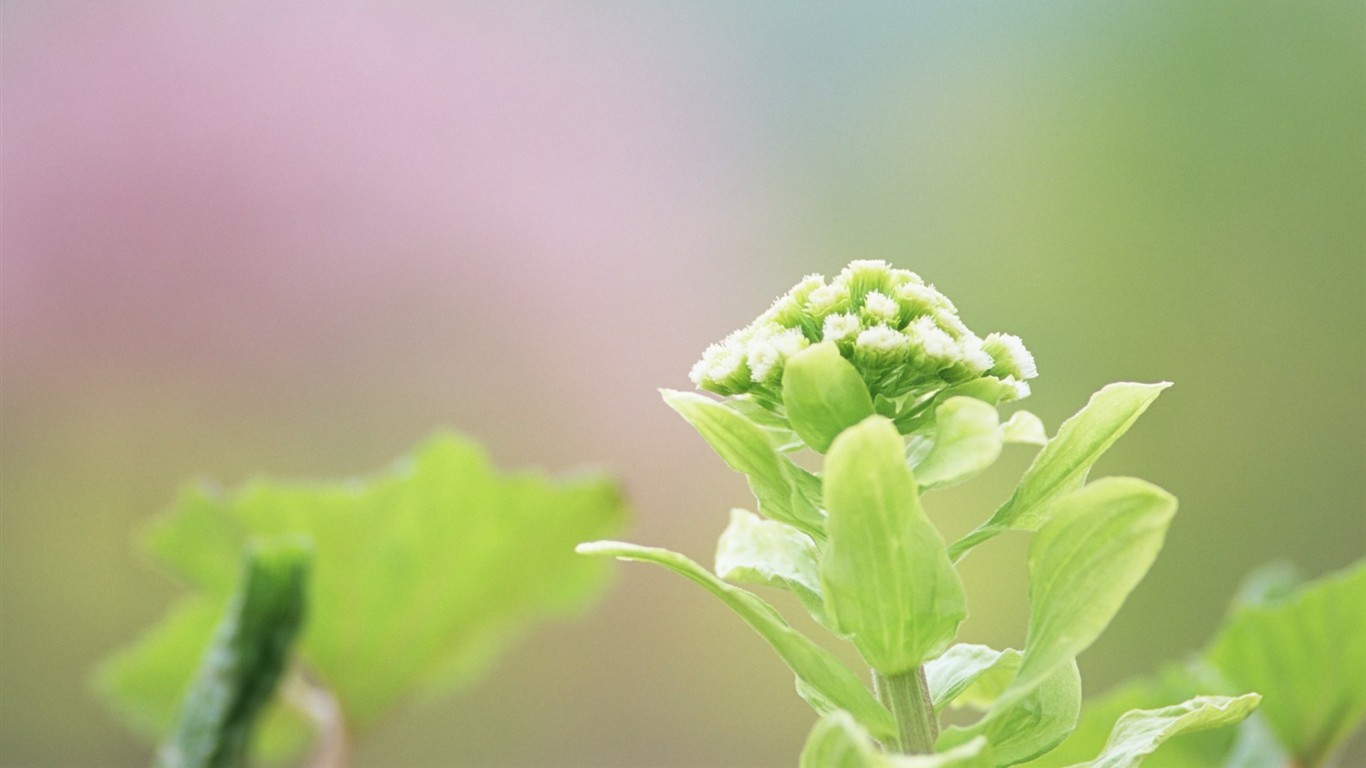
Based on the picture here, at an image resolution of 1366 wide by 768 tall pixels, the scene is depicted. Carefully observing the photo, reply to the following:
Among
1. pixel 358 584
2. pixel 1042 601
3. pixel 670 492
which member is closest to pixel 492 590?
pixel 358 584

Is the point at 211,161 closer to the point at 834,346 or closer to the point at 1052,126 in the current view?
the point at 1052,126

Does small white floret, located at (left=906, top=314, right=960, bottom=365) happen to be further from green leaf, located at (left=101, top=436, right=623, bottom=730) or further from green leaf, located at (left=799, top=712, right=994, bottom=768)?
green leaf, located at (left=101, top=436, right=623, bottom=730)

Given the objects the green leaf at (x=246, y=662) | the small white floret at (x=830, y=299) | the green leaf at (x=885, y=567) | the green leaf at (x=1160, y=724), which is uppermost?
the green leaf at (x=246, y=662)

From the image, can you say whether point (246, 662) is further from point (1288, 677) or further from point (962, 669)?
point (1288, 677)

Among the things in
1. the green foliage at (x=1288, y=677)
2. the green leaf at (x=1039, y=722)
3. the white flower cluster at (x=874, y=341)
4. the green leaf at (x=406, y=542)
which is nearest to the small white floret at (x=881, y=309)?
the white flower cluster at (x=874, y=341)

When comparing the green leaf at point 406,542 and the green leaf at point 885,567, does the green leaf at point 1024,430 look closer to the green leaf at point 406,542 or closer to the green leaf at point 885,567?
the green leaf at point 885,567

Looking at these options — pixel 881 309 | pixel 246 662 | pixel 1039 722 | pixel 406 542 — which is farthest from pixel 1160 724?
pixel 406 542
